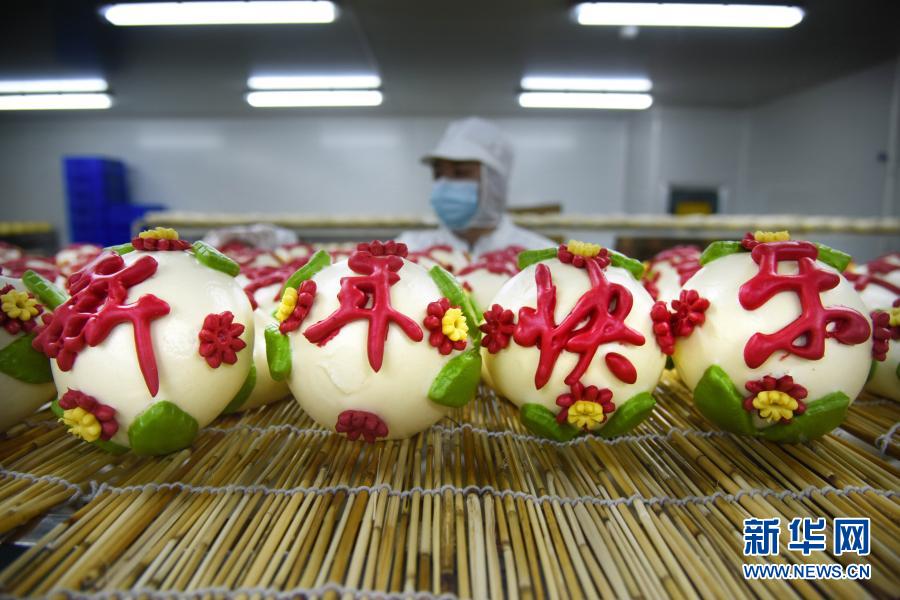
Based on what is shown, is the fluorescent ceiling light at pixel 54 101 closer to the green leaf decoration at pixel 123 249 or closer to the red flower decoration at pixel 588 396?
the green leaf decoration at pixel 123 249

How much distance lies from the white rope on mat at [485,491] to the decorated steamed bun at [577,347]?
12 centimetres

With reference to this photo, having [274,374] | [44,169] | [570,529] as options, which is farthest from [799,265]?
[44,169]

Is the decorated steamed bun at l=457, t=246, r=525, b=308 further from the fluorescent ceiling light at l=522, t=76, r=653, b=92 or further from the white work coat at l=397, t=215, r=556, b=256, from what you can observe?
the fluorescent ceiling light at l=522, t=76, r=653, b=92

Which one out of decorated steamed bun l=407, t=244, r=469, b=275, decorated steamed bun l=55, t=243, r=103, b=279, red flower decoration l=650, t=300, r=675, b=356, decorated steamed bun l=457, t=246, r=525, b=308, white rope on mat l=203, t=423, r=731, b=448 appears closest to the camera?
red flower decoration l=650, t=300, r=675, b=356

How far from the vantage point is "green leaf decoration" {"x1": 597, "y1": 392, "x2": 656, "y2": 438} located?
31.7 inches

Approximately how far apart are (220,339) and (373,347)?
0.23m

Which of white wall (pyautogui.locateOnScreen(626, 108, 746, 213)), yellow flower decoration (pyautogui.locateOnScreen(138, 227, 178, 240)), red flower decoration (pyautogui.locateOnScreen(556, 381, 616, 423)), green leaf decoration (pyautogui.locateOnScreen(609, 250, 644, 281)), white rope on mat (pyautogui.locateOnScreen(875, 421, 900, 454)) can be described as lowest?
white rope on mat (pyautogui.locateOnScreen(875, 421, 900, 454))

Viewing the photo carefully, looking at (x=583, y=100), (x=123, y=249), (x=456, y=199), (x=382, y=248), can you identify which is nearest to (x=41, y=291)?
(x=123, y=249)

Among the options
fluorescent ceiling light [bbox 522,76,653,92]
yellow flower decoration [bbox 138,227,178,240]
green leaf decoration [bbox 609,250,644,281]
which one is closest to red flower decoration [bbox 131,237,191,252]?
yellow flower decoration [bbox 138,227,178,240]

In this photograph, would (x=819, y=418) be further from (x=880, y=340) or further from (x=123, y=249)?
(x=123, y=249)

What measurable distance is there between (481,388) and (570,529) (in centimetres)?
54

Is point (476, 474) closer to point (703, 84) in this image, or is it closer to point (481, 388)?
point (481, 388)

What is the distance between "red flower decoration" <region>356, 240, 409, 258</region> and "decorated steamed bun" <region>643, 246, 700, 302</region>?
595 mm

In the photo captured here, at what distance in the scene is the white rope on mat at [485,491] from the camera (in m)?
0.74
